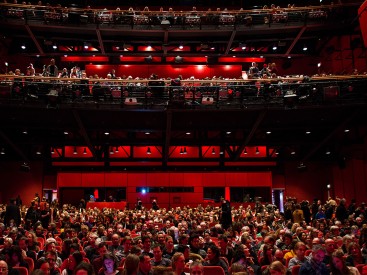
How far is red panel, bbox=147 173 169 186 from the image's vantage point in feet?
91.3

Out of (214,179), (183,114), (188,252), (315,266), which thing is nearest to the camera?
(315,266)

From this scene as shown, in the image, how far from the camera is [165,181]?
27.9m

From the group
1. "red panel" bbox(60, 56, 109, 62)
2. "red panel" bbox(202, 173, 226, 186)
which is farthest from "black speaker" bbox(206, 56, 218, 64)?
"red panel" bbox(202, 173, 226, 186)

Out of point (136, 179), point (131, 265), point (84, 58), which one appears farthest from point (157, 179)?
point (131, 265)

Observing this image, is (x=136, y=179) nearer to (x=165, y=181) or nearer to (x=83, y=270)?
(x=165, y=181)

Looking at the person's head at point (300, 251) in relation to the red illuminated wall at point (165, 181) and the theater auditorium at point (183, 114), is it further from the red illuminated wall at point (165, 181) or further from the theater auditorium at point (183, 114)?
the red illuminated wall at point (165, 181)

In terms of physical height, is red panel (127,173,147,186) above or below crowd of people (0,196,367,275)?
above

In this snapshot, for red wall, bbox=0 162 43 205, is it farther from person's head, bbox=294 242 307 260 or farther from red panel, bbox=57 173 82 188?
person's head, bbox=294 242 307 260

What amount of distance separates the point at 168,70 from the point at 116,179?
781 cm

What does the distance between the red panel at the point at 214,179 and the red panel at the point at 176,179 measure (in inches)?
54.0

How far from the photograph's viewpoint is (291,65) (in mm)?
29422

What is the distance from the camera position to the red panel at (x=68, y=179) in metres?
27.7

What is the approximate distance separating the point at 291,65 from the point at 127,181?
42.5 feet

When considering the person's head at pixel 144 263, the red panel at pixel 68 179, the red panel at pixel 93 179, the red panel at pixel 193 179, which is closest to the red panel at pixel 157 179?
the red panel at pixel 193 179
